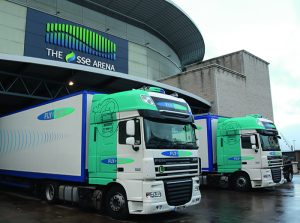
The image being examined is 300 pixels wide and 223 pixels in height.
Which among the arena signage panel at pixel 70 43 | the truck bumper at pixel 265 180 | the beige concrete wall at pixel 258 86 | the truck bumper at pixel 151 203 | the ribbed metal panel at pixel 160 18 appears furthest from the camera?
the beige concrete wall at pixel 258 86

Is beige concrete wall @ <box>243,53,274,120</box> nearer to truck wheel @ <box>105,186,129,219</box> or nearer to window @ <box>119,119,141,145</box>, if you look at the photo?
window @ <box>119,119,141,145</box>

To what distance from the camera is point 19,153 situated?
41.9 ft

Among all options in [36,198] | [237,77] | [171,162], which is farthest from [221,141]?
[237,77]

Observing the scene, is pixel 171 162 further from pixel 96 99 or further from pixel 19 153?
pixel 19 153

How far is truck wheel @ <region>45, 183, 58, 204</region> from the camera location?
34.0 feet

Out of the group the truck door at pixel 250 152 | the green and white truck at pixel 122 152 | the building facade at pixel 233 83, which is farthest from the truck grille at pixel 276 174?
the building facade at pixel 233 83

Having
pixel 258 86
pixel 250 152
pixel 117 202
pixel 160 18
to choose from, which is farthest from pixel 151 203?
pixel 258 86

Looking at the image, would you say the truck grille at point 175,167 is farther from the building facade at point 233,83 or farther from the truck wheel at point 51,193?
the building facade at point 233,83

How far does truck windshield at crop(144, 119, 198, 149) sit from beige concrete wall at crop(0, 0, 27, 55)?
1551 cm

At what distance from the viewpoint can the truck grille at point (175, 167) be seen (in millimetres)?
7723

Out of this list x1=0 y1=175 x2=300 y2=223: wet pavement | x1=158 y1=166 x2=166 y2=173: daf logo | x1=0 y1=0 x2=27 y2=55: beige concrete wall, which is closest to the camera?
x1=158 y1=166 x2=166 y2=173: daf logo

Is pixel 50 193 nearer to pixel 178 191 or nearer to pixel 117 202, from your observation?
pixel 117 202

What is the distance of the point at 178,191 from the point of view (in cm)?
801

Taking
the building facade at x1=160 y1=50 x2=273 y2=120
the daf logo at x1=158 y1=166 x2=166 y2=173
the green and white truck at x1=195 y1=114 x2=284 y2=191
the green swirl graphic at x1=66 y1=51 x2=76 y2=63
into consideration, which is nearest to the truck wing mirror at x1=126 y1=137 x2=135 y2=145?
the daf logo at x1=158 y1=166 x2=166 y2=173
